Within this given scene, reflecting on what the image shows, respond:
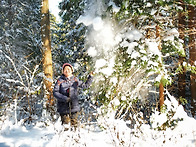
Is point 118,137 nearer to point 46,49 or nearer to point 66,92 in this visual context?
point 66,92

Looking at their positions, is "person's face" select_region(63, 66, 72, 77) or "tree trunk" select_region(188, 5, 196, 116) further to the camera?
"tree trunk" select_region(188, 5, 196, 116)

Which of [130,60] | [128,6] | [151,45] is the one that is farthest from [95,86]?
[128,6]

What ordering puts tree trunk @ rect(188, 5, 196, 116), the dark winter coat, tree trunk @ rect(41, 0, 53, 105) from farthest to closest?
tree trunk @ rect(188, 5, 196, 116) < tree trunk @ rect(41, 0, 53, 105) < the dark winter coat

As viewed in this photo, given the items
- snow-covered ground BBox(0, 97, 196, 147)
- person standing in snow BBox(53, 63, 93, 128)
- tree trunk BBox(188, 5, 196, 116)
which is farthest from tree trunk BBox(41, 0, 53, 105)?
tree trunk BBox(188, 5, 196, 116)

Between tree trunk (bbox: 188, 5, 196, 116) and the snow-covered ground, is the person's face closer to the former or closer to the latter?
the snow-covered ground

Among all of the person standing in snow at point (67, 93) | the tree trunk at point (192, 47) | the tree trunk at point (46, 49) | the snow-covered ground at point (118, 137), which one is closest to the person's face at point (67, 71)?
the person standing in snow at point (67, 93)

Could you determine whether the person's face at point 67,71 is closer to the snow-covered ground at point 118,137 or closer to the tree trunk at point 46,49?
the snow-covered ground at point 118,137

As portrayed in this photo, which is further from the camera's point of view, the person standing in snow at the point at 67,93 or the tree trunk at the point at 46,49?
the tree trunk at the point at 46,49

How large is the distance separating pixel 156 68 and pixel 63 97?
213 cm

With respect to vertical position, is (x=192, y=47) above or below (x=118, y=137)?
above

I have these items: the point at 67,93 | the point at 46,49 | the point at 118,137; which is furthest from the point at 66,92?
the point at 46,49

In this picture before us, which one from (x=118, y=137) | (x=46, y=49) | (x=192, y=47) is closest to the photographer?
(x=118, y=137)

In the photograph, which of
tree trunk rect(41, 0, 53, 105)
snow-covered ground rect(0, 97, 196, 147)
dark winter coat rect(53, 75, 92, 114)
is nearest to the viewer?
snow-covered ground rect(0, 97, 196, 147)

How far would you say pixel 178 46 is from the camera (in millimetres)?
4008
